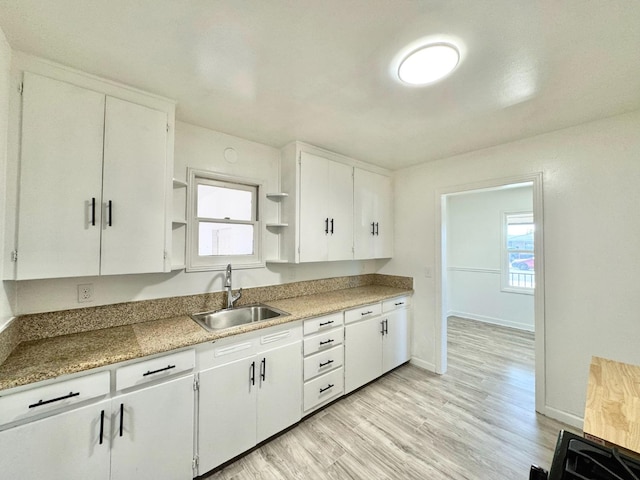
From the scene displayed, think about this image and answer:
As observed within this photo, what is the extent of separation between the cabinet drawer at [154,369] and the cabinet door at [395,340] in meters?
2.03

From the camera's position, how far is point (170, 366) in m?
1.46

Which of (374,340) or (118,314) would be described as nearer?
(118,314)

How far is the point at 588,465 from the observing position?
0.71 metres

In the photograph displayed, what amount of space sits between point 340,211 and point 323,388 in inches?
69.6

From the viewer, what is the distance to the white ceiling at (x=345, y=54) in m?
1.08

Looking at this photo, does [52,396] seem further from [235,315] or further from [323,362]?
[323,362]

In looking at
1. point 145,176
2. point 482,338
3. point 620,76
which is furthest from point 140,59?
point 482,338

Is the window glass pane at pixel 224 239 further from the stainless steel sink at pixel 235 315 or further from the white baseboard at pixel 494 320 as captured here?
the white baseboard at pixel 494 320

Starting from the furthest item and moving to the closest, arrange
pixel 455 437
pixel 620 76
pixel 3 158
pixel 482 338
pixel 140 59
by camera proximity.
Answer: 1. pixel 482 338
2. pixel 455 437
3. pixel 620 76
4. pixel 140 59
5. pixel 3 158

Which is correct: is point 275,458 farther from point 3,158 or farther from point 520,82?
point 520,82

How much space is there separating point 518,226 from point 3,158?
6.17 m

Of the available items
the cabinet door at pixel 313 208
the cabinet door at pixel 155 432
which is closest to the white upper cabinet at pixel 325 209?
the cabinet door at pixel 313 208

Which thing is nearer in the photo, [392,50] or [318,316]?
[392,50]

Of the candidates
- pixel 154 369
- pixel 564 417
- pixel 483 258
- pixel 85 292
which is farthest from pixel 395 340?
pixel 483 258
